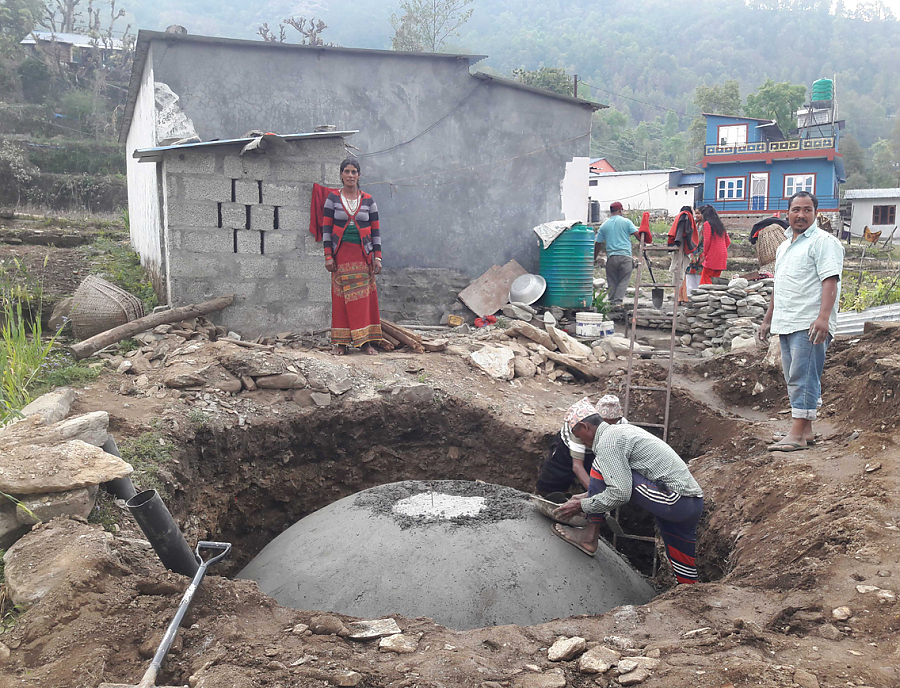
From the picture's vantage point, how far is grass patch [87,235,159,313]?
8.62m

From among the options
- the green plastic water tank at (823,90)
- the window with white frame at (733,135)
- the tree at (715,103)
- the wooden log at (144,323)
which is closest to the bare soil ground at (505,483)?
the wooden log at (144,323)

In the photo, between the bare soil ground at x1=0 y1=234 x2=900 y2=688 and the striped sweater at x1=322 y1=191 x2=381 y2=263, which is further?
the striped sweater at x1=322 y1=191 x2=381 y2=263

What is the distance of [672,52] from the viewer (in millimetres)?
107750

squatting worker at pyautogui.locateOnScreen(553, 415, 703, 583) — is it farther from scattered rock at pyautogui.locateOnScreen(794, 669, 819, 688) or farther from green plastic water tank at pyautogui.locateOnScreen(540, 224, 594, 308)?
green plastic water tank at pyautogui.locateOnScreen(540, 224, 594, 308)

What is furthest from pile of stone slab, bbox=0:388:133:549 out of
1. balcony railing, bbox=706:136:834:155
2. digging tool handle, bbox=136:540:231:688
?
balcony railing, bbox=706:136:834:155

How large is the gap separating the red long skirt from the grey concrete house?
0.52m

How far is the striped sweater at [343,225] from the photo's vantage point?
6.89 metres

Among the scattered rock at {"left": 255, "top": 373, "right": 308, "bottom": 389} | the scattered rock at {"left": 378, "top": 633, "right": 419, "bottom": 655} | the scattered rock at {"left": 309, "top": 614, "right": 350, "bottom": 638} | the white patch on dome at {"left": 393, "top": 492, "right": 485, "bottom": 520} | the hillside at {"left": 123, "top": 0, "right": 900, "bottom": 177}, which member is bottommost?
the scattered rock at {"left": 378, "top": 633, "right": 419, "bottom": 655}

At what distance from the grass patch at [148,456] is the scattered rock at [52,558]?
920 millimetres

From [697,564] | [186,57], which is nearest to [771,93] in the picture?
[186,57]

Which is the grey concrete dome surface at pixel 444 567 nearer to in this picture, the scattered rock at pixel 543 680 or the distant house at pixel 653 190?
the scattered rock at pixel 543 680

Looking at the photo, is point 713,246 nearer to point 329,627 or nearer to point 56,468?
point 329,627

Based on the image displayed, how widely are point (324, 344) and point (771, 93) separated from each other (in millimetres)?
45072

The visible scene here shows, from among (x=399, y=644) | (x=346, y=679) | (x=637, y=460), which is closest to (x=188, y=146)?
(x=637, y=460)
